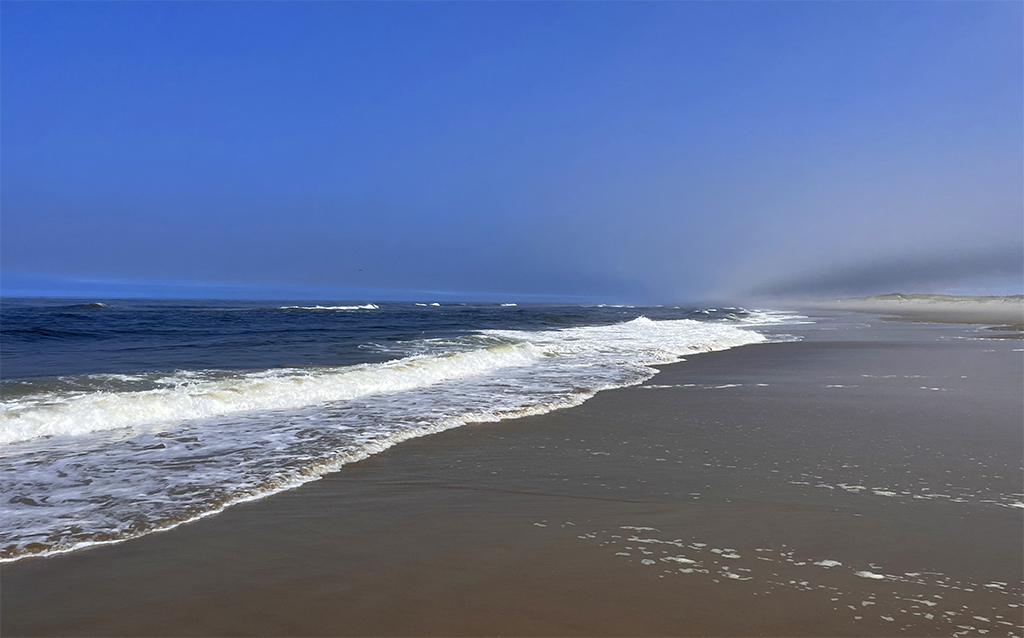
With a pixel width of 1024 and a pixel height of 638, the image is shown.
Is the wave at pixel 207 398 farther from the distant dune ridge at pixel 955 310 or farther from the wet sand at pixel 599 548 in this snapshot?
the distant dune ridge at pixel 955 310

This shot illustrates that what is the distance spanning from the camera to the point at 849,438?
22.1 ft

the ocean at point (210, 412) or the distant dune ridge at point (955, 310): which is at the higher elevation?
the distant dune ridge at point (955, 310)

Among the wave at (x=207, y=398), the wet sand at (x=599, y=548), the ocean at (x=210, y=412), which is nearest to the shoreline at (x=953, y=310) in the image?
the ocean at (x=210, y=412)

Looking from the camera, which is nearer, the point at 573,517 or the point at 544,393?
the point at 573,517

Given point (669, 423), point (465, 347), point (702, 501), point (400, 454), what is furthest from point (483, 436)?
point (465, 347)

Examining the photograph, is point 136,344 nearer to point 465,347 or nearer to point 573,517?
point 465,347

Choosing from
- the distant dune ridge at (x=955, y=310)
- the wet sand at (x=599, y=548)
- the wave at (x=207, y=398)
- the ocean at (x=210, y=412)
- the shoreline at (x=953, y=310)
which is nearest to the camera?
the wet sand at (x=599, y=548)

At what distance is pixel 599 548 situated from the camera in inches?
151

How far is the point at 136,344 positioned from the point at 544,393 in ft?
49.3

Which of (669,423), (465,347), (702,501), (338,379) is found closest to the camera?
(702,501)

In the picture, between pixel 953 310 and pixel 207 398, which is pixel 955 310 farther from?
pixel 207 398

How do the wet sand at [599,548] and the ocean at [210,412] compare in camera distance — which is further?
the ocean at [210,412]

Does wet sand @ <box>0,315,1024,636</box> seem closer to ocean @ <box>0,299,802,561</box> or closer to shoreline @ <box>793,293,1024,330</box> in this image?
ocean @ <box>0,299,802,561</box>

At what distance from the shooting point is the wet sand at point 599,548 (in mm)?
3010
